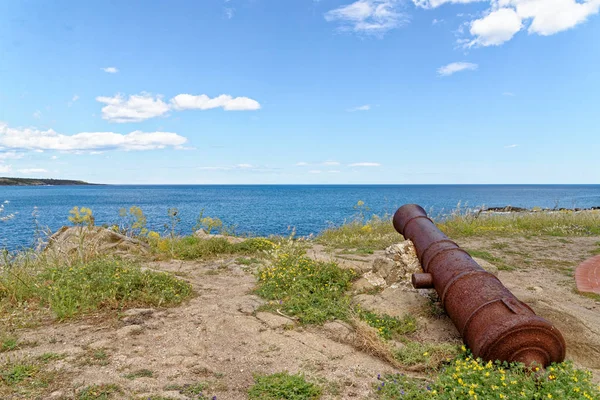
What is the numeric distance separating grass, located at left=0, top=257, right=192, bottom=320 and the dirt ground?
0.98ft

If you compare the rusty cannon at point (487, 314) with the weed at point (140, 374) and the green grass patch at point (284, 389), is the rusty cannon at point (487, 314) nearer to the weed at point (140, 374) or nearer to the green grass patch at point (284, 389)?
the green grass patch at point (284, 389)

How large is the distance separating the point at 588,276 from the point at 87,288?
30.6ft

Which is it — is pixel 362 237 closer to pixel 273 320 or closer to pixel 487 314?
pixel 273 320

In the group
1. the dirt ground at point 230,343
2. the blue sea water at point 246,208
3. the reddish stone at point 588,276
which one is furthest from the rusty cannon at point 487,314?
the blue sea water at point 246,208

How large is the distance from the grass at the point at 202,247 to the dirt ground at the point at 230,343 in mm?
2813

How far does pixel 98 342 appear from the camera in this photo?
489 centimetres

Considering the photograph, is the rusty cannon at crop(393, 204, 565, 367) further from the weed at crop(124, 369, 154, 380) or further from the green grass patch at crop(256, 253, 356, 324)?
the weed at crop(124, 369, 154, 380)

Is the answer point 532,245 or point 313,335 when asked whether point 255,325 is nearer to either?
point 313,335

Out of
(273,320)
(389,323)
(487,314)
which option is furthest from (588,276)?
(273,320)

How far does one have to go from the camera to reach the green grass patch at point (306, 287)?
5906 millimetres

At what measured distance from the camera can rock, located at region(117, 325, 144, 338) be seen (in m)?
5.13

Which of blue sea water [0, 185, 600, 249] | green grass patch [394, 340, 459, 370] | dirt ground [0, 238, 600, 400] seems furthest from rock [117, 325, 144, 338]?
blue sea water [0, 185, 600, 249]

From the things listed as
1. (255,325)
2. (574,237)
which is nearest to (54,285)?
(255,325)

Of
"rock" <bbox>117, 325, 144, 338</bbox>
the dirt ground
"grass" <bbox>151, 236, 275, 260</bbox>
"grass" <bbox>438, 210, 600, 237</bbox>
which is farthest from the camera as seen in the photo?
"grass" <bbox>438, 210, 600, 237</bbox>
